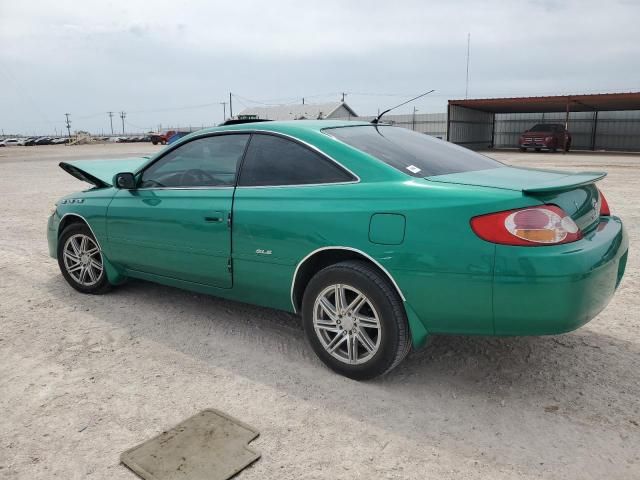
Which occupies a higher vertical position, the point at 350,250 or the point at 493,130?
the point at 493,130

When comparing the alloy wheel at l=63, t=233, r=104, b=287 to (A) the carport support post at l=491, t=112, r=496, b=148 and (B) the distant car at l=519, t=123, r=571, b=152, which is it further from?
(A) the carport support post at l=491, t=112, r=496, b=148

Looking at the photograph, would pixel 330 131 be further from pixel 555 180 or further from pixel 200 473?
pixel 200 473

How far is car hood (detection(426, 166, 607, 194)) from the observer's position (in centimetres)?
271

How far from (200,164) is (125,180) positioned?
27.0 inches

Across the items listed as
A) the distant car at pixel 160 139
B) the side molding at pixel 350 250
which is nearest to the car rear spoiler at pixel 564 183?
the side molding at pixel 350 250

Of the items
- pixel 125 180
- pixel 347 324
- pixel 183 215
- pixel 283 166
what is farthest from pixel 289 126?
pixel 125 180

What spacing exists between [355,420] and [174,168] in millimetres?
2386

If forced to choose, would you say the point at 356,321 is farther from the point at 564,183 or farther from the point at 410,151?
the point at 564,183

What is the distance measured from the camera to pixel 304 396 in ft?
9.70

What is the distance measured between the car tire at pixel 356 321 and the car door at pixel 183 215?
2.50 ft

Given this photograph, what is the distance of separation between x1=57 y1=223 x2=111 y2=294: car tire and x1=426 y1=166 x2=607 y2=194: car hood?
308 centimetres

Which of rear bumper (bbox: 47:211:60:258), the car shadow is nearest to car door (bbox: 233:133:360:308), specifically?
the car shadow

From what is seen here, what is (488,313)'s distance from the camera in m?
2.64

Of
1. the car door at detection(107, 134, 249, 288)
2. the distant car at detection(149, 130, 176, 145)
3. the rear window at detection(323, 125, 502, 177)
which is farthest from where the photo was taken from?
the distant car at detection(149, 130, 176, 145)
